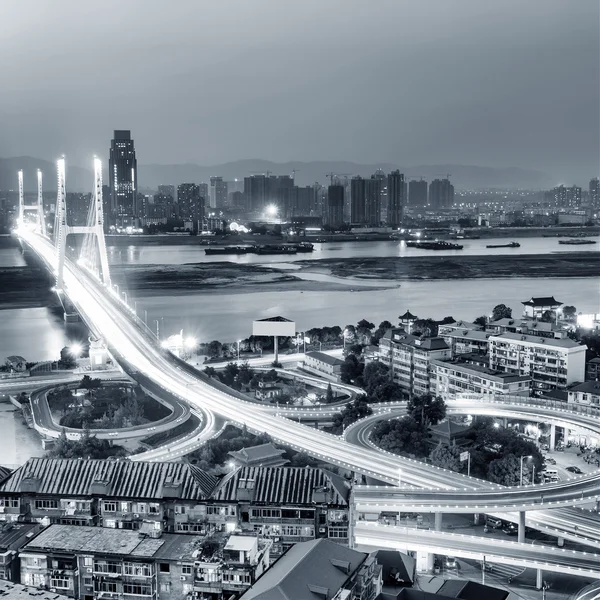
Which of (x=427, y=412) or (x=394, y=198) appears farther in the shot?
(x=394, y=198)

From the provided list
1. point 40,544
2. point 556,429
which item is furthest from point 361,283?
point 40,544

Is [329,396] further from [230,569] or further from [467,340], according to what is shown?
[230,569]

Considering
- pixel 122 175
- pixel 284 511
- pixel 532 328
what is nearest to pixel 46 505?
pixel 284 511

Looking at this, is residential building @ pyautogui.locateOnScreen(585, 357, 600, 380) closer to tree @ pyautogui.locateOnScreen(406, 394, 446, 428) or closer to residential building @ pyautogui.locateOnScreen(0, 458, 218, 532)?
tree @ pyautogui.locateOnScreen(406, 394, 446, 428)

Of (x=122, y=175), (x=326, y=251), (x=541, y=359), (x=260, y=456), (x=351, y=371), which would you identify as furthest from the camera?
(x=122, y=175)

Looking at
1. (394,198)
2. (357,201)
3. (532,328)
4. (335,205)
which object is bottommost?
(532,328)

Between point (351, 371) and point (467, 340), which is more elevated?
point (467, 340)

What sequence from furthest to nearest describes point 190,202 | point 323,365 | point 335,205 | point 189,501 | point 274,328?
1. point 335,205
2. point 190,202
3. point 274,328
4. point 323,365
5. point 189,501
